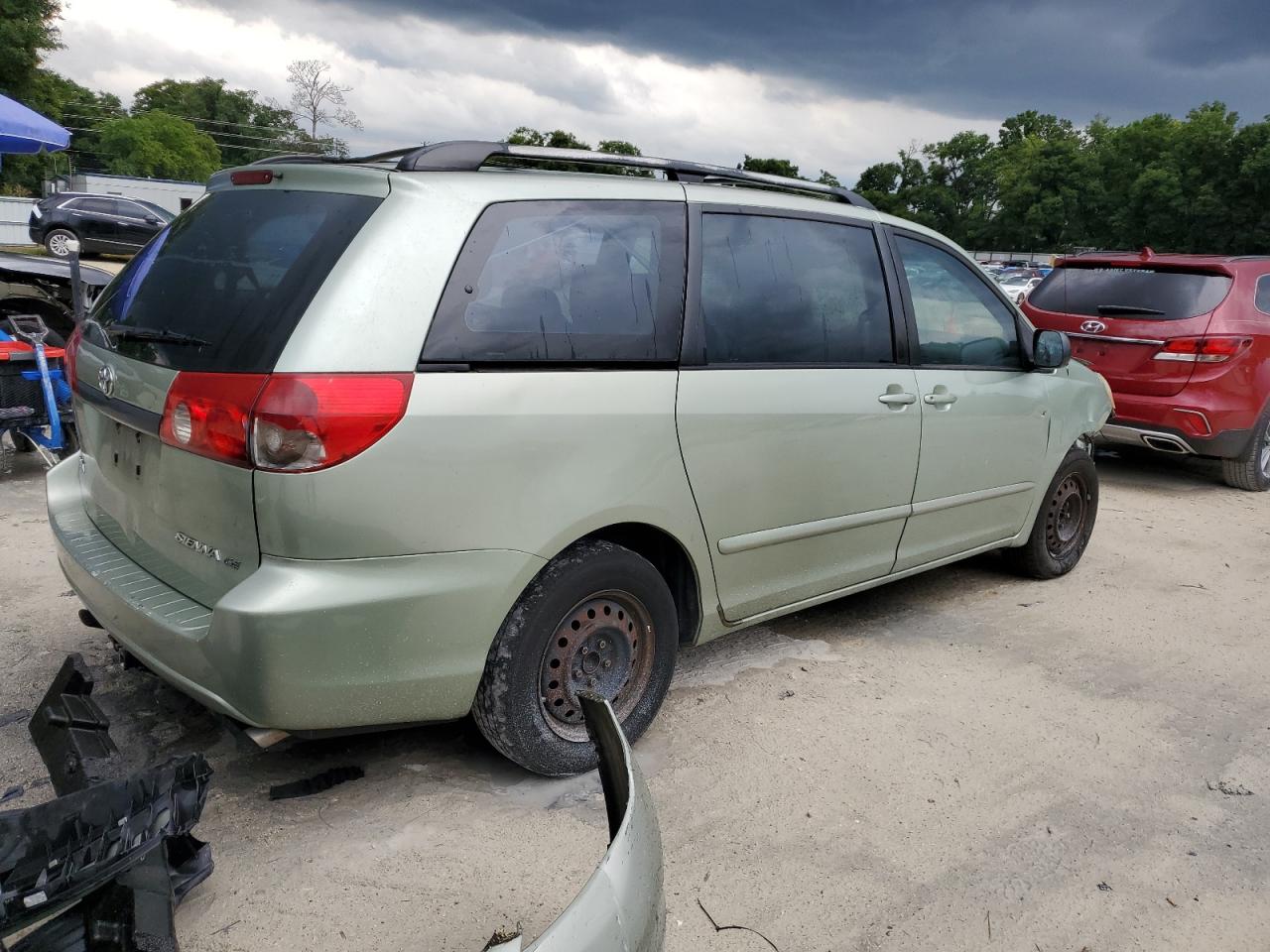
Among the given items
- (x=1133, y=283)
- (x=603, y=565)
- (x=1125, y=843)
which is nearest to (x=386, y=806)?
(x=603, y=565)

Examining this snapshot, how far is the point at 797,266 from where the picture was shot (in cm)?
348

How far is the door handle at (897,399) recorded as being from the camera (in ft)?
12.0

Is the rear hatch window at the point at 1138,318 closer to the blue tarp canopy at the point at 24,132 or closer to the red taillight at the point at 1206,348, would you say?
the red taillight at the point at 1206,348

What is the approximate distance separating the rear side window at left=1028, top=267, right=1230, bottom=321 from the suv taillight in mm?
6652

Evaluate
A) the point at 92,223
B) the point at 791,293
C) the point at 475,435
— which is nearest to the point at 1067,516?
the point at 791,293

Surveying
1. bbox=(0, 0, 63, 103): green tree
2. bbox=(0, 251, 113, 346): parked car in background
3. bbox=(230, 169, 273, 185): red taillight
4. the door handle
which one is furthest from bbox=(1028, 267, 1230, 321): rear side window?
bbox=(0, 0, 63, 103): green tree

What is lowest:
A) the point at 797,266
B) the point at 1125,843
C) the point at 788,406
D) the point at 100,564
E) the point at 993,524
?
the point at 1125,843

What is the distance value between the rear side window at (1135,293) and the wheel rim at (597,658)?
5.89 metres

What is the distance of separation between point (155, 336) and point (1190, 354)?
6.91m

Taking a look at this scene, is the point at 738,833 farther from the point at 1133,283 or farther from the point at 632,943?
the point at 1133,283

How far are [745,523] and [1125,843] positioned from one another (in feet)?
4.67

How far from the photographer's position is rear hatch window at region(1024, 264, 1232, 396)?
23.5 feet

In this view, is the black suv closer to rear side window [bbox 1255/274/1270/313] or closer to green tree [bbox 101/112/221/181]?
rear side window [bbox 1255/274/1270/313]

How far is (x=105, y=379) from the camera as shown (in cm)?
280
